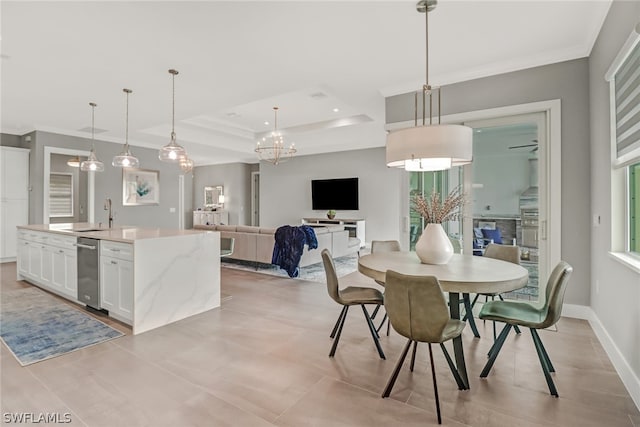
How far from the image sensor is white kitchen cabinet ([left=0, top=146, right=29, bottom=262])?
20.4 ft

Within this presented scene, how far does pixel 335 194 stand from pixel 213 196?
17.0 feet

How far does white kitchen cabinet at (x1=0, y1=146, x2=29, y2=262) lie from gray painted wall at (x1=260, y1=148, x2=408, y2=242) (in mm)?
5767

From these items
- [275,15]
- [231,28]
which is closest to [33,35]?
[231,28]

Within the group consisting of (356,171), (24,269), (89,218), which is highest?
(356,171)

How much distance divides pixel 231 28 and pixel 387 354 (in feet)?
10.4

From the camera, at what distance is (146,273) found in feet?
10.2

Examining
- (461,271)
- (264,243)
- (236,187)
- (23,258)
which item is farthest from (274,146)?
(461,271)

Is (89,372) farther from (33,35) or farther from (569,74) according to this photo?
(569,74)

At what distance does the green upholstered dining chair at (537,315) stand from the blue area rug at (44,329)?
Result: 3.24 metres

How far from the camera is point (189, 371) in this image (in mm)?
2316

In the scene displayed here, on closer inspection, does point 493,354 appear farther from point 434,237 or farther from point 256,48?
point 256,48

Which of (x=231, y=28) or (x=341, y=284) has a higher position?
(x=231, y=28)

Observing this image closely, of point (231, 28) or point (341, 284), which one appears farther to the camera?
point (341, 284)

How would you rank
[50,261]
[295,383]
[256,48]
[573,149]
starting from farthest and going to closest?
[50,261]
[573,149]
[256,48]
[295,383]
